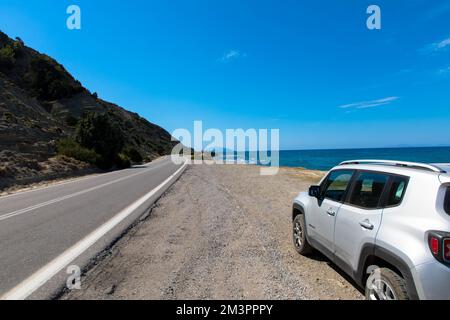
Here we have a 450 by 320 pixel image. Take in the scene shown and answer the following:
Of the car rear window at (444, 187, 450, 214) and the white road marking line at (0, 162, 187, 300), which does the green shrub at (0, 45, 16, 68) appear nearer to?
the white road marking line at (0, 162, 187, 300)

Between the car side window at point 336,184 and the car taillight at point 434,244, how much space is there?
168 centimetres

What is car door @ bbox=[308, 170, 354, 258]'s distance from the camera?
4.39 meters

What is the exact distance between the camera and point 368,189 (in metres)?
4.07

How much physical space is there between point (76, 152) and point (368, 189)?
32.0 meters

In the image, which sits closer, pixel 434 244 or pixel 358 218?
pixel 434 244

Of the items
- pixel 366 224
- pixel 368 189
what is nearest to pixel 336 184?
pixel 368 189

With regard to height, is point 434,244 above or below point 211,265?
above

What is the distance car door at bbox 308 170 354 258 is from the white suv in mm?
14

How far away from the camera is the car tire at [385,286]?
2.93 meters

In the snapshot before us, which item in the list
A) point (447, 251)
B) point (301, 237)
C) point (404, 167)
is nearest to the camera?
point (447, 251)

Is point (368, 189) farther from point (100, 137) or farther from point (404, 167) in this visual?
point (100, 137)
